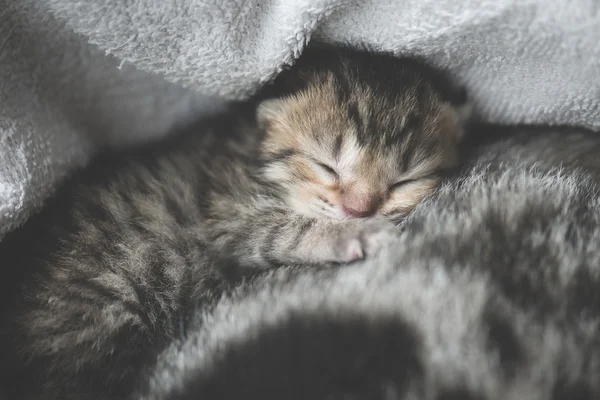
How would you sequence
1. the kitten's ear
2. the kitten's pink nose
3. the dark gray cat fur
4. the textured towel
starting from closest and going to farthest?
the dark gray cat fur, the textured towel, the kitten's pink nose, the kitten's ear

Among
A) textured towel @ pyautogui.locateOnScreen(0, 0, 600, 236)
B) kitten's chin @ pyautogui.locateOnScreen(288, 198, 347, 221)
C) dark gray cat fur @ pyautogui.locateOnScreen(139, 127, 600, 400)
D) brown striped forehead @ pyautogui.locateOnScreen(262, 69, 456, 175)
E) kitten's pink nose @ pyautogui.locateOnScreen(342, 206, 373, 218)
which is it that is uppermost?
textured towel @ pyautogui.locateOnScreen(0, 0, 600, 236)

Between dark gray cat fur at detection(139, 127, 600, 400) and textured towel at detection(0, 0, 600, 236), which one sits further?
textured towel at detection(0, 0, 600, 236)

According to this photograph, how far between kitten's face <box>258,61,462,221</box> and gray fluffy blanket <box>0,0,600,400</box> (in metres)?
0.10

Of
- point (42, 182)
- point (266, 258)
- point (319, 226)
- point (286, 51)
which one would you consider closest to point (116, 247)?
point (42, 182)

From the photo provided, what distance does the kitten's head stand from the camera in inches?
46.3

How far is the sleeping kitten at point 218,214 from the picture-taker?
3.44ft

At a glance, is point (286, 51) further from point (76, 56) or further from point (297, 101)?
point (76, 56)

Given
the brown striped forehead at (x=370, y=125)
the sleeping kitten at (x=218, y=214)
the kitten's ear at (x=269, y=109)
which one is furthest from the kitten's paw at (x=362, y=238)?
the kitten's ear at (x=269, y=109)

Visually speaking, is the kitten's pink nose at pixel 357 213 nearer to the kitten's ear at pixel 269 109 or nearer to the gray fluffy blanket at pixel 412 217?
the gray fluffy blanket at pixel 412 217

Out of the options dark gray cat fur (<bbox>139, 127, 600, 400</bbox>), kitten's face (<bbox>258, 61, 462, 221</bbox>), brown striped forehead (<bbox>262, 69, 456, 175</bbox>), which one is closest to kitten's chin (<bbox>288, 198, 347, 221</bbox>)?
kitten's face (<bbox>258, 61, 462, 221</bbox>)

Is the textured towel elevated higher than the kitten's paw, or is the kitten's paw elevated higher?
the textured towel

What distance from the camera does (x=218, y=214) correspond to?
1272mm

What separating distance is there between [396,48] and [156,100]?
0.60 metres

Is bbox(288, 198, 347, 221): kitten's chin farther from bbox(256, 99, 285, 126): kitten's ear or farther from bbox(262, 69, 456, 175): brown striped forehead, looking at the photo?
bbox(256, 99, 285, 126): kitten's ear
